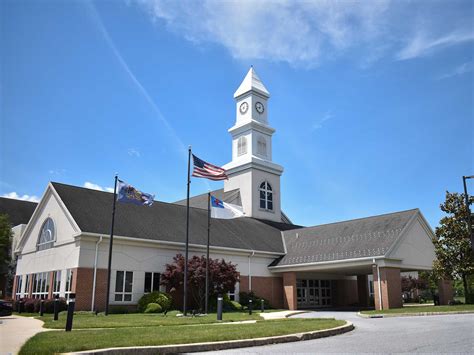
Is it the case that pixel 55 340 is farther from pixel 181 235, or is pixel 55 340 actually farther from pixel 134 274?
pixel 181 235

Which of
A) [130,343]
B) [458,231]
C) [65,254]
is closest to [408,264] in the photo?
[458,231]

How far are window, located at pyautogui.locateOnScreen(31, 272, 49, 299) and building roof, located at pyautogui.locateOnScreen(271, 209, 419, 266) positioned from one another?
16319mm

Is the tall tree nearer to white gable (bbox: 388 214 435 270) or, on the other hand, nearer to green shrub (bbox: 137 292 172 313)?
white gable (bbox: 388 214 435 270)

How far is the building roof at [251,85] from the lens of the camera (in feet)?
154

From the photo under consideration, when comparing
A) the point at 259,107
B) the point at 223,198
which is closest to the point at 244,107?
the point at 259,107

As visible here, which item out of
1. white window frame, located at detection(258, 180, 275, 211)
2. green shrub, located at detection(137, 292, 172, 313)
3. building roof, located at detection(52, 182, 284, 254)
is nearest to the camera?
green shrub, located at detection(137, 292, 172, 313)

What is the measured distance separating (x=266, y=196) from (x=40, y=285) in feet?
75.4

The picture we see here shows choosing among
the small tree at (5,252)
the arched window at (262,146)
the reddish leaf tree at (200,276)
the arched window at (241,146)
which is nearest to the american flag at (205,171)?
the reddish leaf tree at (200,276)

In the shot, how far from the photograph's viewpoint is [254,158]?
44.7m

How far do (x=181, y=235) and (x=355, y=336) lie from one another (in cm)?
1897

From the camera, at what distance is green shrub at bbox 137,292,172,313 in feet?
86.0

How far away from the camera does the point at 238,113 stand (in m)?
47.8

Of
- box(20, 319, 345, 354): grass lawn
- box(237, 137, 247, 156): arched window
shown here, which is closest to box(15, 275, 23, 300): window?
box(237, 137, 247, 156): arched window

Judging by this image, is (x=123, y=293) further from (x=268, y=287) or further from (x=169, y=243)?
(x=268, y=287)
